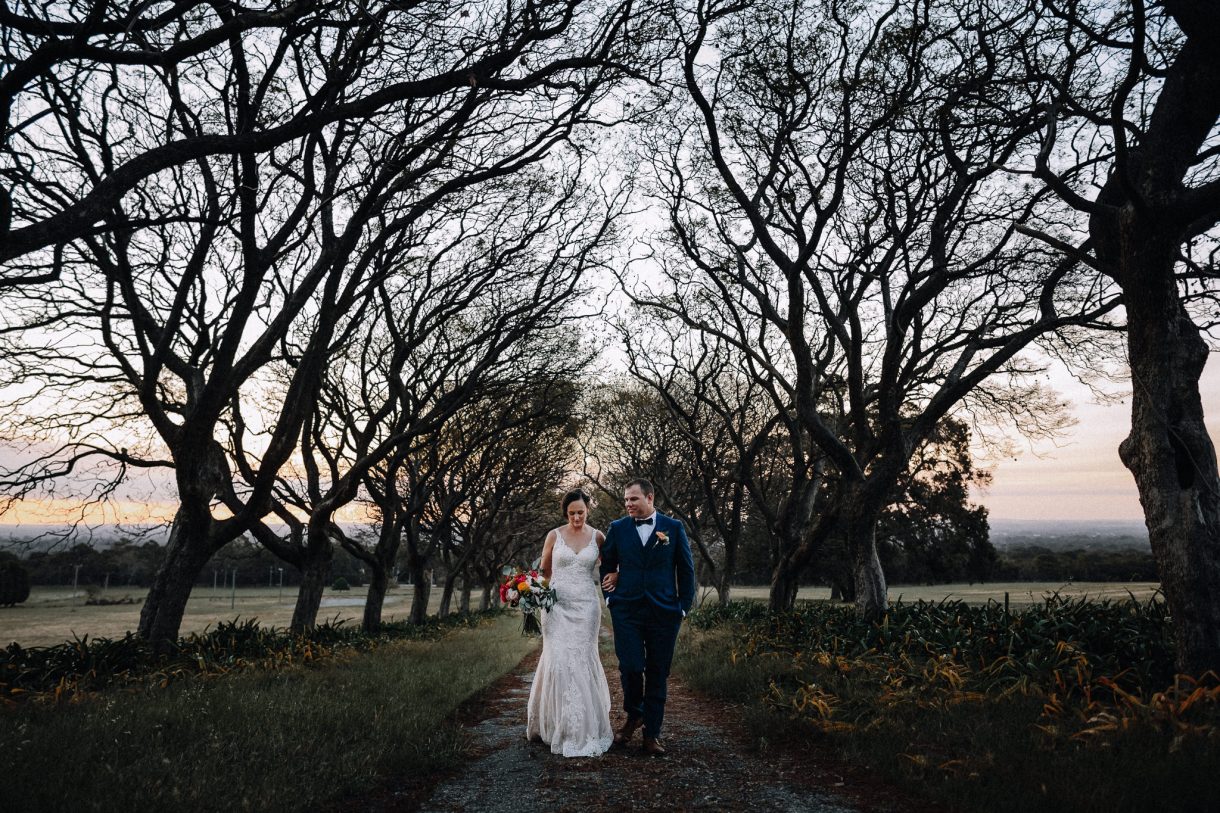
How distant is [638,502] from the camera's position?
19.5ft

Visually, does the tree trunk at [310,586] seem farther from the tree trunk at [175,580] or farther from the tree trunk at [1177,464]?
the tree trunk at [1177,464]

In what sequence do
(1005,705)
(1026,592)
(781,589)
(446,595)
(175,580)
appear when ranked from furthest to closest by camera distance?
1. (446,595)
2. (1026,592)
3. (781,589)
4. (175,580)
5. (1005,705)

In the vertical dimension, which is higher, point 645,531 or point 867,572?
point 645,531

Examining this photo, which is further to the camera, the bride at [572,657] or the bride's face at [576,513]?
the bride's face at [576,513]

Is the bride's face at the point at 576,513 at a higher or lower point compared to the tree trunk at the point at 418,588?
higher

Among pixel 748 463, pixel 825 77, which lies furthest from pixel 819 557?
pixel 825 77

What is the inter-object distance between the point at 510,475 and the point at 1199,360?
23829 mm

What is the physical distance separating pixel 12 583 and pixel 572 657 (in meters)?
54.1

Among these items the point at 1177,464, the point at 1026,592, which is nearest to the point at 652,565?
the point at 1177,464

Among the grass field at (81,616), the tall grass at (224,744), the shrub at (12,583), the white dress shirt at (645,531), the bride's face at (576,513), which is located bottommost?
the grass field at (81,616)

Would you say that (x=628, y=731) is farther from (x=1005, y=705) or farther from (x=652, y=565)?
(x=1005, y=705)

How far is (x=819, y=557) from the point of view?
132 ft

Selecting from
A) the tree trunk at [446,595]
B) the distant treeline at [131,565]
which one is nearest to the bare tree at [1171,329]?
the distant treeline at [131,565]

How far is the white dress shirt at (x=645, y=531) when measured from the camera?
235 inches
